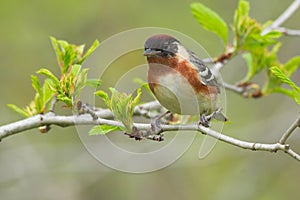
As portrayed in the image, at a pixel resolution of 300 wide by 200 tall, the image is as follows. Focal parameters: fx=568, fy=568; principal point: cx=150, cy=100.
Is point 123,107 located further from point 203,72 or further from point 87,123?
point 203,72

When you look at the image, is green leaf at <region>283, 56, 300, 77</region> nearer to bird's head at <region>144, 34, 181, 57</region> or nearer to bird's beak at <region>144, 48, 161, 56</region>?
bird's head at <region>144, 34, 181, 57</region>

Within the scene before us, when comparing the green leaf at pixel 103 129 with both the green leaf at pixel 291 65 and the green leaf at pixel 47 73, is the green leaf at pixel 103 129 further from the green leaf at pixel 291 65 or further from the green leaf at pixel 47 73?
the green leaf at pixel 291 65

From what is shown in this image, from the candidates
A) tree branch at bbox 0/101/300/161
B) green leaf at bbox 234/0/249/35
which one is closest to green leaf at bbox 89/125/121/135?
tree branch at bbox 0/101/300/161

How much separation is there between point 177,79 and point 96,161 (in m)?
4.25

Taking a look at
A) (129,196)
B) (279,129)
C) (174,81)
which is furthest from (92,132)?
(129,196)

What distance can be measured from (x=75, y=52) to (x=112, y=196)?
19.2 feet

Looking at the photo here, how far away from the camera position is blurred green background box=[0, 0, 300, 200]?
26.2ft

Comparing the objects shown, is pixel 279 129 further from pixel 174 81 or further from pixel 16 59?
pixel 16 59

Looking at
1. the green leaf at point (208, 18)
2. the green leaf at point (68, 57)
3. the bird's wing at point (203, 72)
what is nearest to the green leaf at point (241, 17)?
the green leaf at point (208, 18)

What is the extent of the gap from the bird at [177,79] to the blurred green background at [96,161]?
272 centimetres

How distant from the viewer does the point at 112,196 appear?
33.2ft

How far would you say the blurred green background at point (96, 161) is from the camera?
26.2 ft

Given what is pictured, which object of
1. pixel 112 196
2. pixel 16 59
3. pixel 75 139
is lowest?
pixel 112 196

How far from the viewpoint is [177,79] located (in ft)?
14.9
